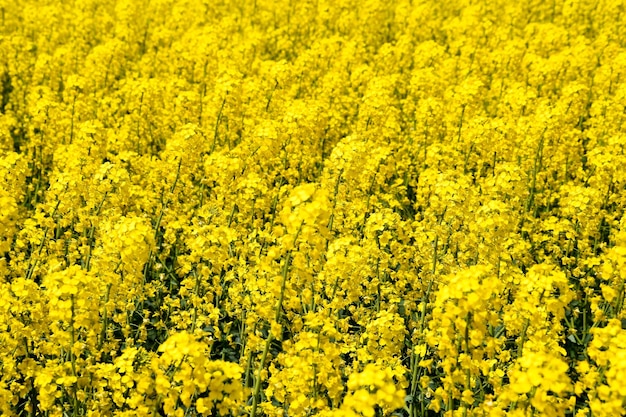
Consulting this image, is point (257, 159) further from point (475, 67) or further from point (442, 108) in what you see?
point (475, 67)

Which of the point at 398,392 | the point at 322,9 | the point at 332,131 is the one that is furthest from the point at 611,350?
the point at 322,9

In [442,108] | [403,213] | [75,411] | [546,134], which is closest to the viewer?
[75,411]

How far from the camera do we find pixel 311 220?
3863mm

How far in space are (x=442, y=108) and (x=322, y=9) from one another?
17.0 feet

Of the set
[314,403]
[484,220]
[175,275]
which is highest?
[484,220]

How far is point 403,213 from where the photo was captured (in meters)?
7.99

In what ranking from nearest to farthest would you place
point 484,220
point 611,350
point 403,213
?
point 611,350 < point 484,220 < point 403,213

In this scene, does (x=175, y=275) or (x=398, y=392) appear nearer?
(x=398, y=392)

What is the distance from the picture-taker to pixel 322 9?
1312 centimetres

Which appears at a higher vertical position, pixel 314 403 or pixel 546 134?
pixel 546 134

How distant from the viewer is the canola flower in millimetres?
3977

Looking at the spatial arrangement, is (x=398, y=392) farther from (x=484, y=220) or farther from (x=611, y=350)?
(x=484, y=220)

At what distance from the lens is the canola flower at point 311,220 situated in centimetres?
398

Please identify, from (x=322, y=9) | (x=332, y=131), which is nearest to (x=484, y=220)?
(x=332, y=131)
